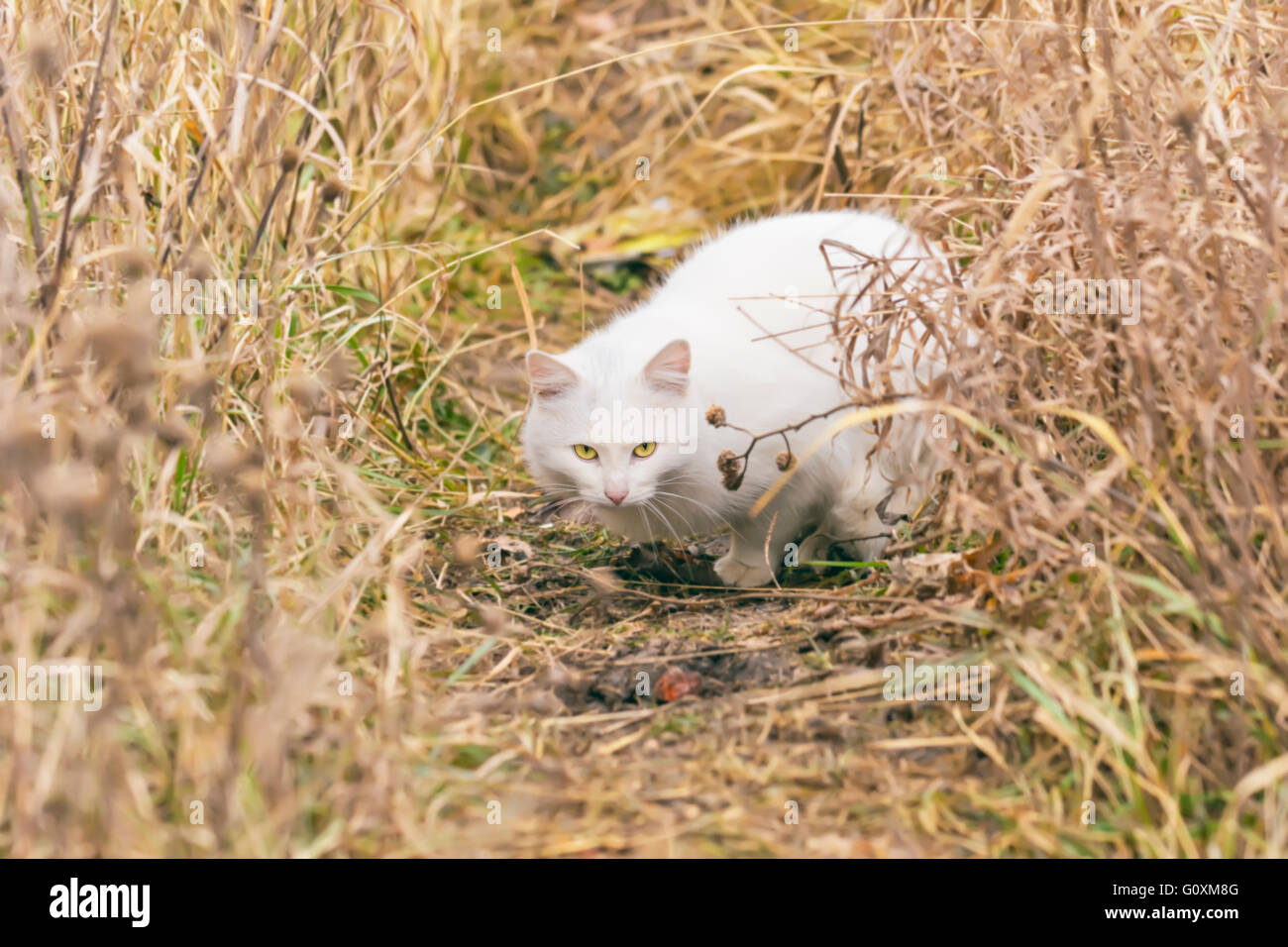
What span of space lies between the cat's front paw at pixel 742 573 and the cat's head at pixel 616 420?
0.31 meters

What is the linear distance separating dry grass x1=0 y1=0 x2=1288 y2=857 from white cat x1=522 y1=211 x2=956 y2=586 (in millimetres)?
194

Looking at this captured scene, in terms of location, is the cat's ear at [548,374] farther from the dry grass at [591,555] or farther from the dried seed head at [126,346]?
the dried seed head at [126,346]

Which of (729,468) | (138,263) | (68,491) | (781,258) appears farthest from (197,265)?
(781,258)

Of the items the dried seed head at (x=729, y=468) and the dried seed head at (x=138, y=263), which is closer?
the dried seed head at (x=138, y=263)

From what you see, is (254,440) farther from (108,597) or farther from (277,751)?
(277,751)

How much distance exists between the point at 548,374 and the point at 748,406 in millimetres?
481

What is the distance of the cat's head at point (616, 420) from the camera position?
2.72 metres

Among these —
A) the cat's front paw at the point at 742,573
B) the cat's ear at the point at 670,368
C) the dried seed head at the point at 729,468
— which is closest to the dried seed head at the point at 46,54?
the cat's ear at the point at 670,368

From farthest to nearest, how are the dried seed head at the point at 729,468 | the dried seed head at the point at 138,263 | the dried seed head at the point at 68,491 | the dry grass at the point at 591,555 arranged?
the dried seed head at the point at 729,468 < the dried seed head at the point at 138,263 < the dry grass at the point at 591,555 < the dried seed head at the point at 68,491

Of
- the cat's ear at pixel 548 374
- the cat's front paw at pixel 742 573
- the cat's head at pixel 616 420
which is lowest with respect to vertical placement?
the cat's front paw at pixel 742 573

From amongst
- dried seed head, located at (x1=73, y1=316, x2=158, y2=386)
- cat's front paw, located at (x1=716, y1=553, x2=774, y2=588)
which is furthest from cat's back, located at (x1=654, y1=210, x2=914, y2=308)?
dried seed head, located at (x1=73, y1=316, x2=158, y2=386)

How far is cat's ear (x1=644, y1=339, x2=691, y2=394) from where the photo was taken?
8.77 ft

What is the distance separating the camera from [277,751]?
1724mm
